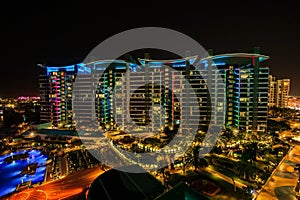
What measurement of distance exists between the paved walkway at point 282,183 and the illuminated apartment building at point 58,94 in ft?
150

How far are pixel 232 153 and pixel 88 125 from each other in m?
35.8

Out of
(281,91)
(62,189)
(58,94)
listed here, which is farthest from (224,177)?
(281,91)

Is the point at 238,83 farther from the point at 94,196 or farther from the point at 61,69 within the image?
the point at 61,69

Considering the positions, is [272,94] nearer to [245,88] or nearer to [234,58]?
[234,58]

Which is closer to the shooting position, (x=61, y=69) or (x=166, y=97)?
(x=166, y=97)

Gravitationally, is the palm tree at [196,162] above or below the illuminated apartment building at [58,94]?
below

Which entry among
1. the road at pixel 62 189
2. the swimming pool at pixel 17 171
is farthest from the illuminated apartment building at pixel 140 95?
the road at pixel 62 189

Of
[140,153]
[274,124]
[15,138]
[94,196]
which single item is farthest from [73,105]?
[274,124]

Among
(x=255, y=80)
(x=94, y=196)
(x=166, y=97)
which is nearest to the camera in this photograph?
(x=94, y=196)

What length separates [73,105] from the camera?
48000 mm

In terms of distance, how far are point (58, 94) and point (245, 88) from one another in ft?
152

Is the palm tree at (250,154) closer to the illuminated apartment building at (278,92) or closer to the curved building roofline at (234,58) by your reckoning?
the curved building roofline at (234,58)

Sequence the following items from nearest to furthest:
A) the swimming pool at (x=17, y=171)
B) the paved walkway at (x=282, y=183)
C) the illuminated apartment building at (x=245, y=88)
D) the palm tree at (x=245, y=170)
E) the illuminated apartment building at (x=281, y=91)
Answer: the paved walkway at (x=282, y=183) < the palm tree at (x=245, y=170) < the swimming pool at (x=17, y=171) < the illuminated apartment building at (x=245, y=88) < the illuminated apartment building at (x=281, y=91)

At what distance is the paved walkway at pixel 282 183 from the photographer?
16312 mm
